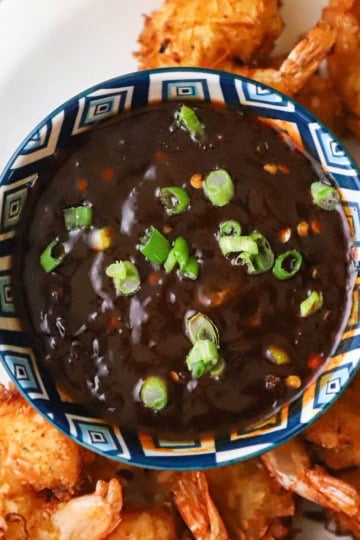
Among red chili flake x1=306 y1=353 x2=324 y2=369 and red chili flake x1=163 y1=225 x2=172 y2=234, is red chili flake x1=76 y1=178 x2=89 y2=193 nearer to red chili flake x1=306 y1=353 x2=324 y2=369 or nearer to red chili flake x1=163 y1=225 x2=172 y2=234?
red chili flake x1=163 y1=225 x2=172 y2=234

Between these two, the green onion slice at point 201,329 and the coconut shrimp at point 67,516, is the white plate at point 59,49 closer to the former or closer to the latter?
the coconut shrimp at point 67,516

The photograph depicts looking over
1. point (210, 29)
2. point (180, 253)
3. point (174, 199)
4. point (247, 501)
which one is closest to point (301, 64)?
point (210, 29)

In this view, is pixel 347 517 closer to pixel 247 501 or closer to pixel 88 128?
pixel 247 501

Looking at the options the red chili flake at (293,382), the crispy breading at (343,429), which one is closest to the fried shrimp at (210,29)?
the red chili flake at (293,382)

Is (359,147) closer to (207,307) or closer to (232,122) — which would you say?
(232,122)

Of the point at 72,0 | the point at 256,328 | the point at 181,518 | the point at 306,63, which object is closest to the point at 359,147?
the point at 306,63

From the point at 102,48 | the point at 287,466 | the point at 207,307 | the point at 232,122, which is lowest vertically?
the point at 287,466
